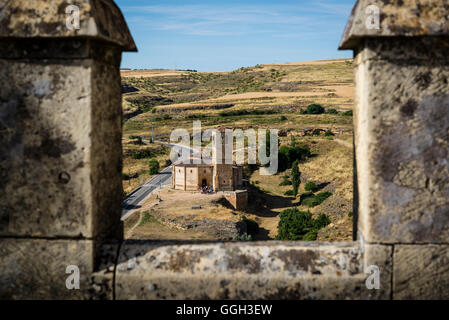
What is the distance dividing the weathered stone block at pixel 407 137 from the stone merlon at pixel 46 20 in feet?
5.10

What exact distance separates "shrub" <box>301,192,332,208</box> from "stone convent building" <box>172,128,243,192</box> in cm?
741

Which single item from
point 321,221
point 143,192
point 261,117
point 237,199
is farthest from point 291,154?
point 321,221

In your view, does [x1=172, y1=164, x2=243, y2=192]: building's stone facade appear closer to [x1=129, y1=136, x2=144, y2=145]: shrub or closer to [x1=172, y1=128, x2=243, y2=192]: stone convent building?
[x1=172, y1=128, x2=243, y2=192]: stone convent building

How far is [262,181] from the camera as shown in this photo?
1957 inches

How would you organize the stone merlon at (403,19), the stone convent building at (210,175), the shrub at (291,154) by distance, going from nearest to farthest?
the stone merlon at (403,19) → the stone convent building at (210,175) → the shrub at (291,154)

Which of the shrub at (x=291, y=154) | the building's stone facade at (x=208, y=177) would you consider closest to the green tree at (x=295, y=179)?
the building's stone facade at (x=208, y=177)

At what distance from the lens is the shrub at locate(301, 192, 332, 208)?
36.3 m

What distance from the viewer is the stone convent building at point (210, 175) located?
4212 centimetres

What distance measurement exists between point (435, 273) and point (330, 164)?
46.0 metres

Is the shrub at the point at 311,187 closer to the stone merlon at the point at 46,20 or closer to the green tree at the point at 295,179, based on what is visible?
the green tree at the point at 295,179

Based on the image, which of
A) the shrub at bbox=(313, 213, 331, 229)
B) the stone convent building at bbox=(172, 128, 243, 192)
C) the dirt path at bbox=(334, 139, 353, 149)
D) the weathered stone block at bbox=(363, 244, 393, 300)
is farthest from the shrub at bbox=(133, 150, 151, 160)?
the weathered stone block at bbox=(363, 244, 393, 300)

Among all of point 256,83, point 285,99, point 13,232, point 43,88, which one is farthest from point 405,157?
point 256,83

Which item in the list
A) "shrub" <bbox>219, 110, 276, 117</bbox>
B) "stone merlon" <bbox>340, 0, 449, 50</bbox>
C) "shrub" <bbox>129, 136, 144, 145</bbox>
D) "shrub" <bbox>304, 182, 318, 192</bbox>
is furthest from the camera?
"shrub" <bbox>219, 110, 276, 117</bbox>

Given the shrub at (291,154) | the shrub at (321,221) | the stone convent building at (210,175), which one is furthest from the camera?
the shrub at (291,154)
